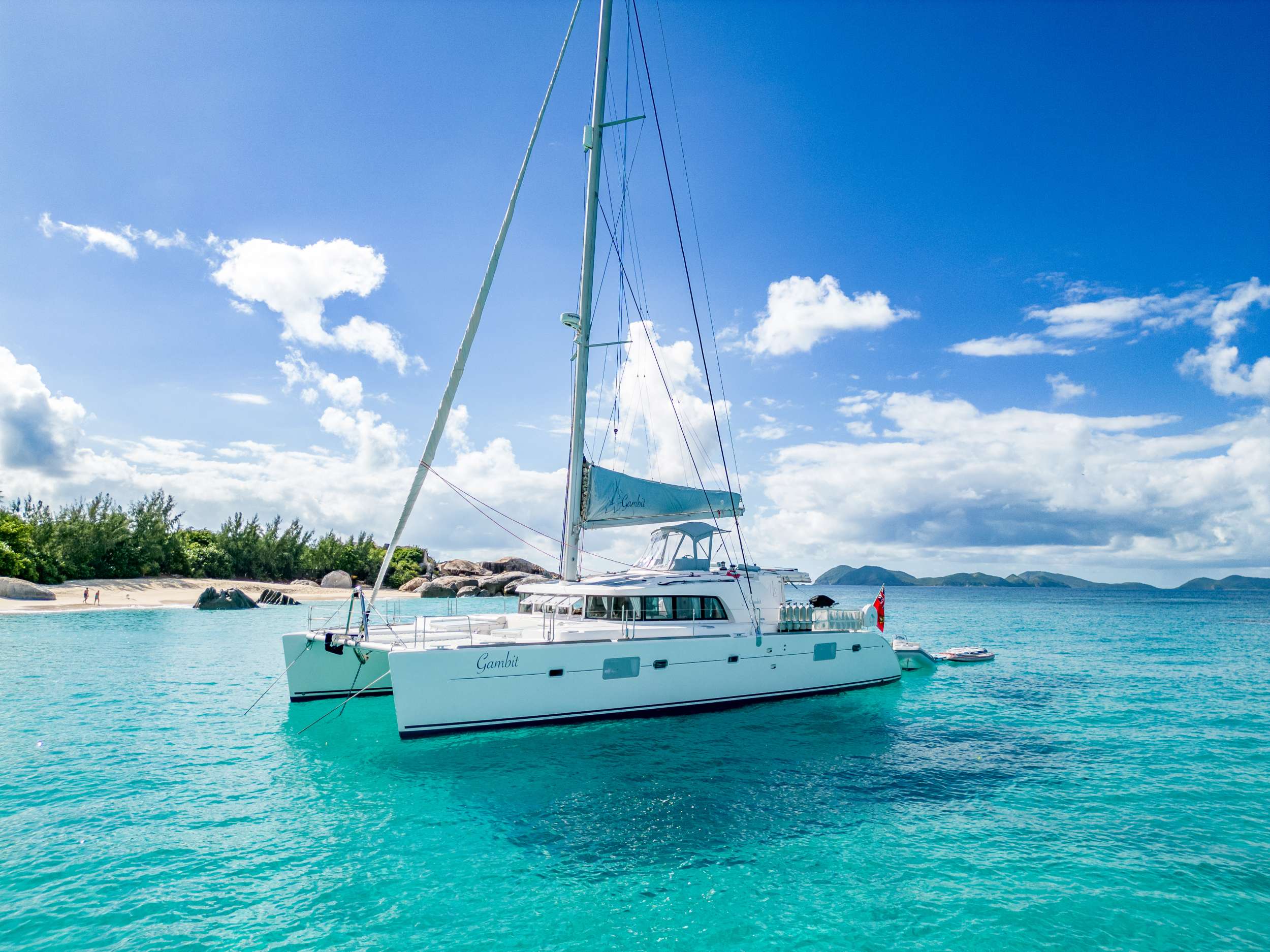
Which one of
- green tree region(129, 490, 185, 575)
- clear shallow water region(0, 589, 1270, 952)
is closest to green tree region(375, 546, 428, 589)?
green tree region(129, 490, 185, 575)

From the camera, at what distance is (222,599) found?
4594 centimetres

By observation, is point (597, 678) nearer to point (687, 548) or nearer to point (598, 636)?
point (598, 636)

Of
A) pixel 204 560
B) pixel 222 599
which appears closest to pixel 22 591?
pixel 222 599

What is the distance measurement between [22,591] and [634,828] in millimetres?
51465

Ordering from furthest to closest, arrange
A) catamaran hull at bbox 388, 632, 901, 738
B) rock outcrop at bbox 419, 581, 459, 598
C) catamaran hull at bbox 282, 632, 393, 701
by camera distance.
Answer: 1. rock outcrop at bbox 419, 581, 459, 598
2. catamaran hull at bbox 282, 632, 393, 701
3. catamaran hull at bbox 388, 632, 901, 738

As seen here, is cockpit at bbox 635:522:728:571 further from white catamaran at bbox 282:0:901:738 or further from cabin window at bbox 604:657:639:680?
cabin window at bbox 604:657:639:680

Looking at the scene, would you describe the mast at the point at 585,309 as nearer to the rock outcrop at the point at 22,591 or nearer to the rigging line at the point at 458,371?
the rigging line at the point at 458,371

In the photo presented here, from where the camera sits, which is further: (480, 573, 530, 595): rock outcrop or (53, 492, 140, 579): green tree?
(480, 573, 530, 595): rock outcrop

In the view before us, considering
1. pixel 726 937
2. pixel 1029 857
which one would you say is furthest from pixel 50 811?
pixel 1029 857

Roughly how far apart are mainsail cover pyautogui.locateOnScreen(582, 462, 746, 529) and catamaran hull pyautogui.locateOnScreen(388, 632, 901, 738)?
3.56m

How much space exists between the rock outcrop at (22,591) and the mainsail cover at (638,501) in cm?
4586

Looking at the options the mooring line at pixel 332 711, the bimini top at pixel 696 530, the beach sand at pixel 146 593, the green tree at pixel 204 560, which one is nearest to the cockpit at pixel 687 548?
the bimini top at pixel 696 530

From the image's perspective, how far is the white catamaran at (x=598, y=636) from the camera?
41.9ft

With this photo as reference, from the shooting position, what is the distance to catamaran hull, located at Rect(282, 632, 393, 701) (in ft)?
50.3
